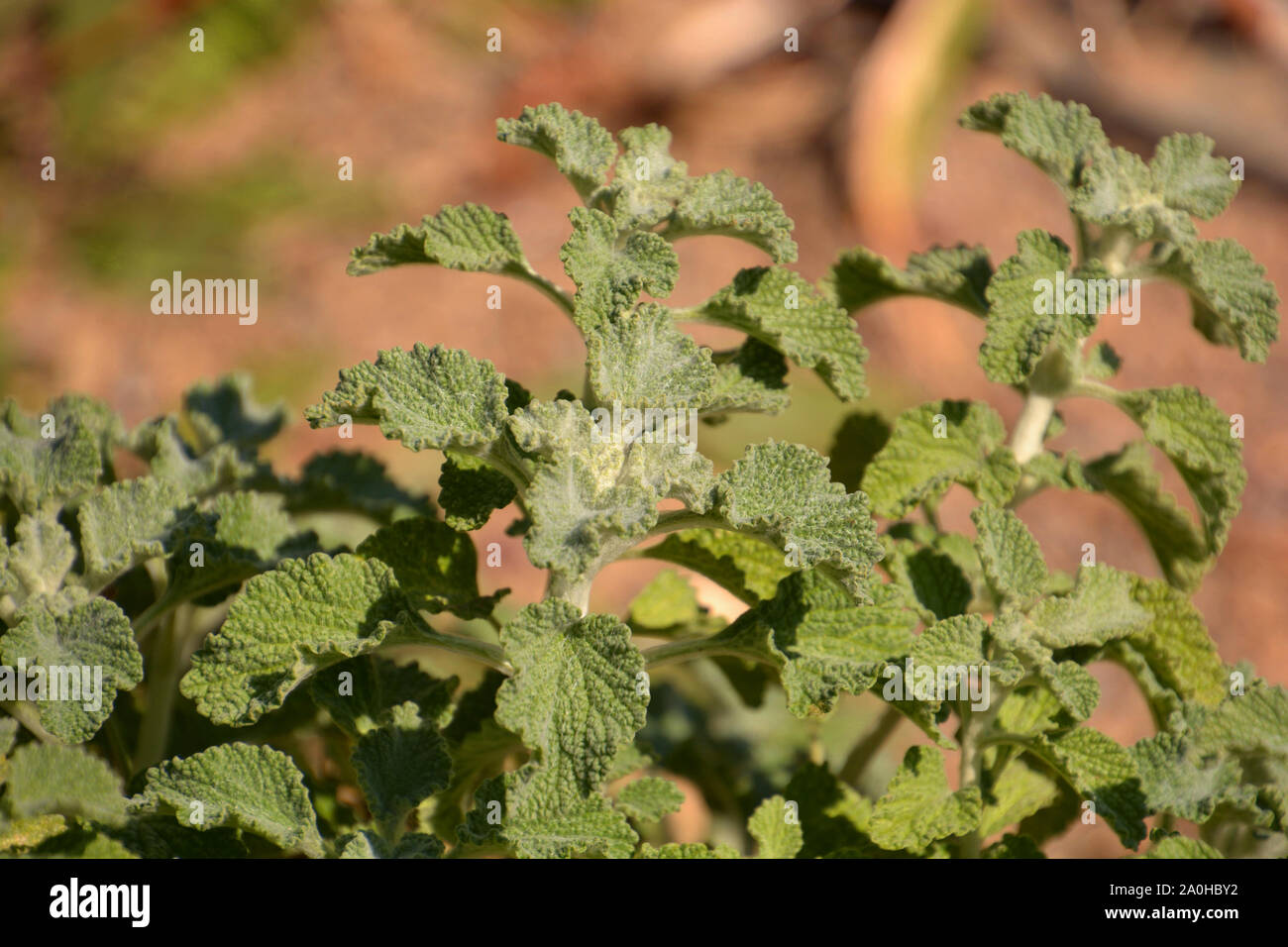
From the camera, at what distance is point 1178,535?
1.91m

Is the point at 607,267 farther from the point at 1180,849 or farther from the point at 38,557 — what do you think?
the point at 1180,849

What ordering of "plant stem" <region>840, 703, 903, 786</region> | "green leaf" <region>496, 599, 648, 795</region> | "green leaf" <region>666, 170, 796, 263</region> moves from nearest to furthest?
"green leaf" <region>496, 599, 648, 795</region>, "green leaf" <region>666, 170, 796, 263</region>, "plant stem" <region>840, 703, 903, 786</region>

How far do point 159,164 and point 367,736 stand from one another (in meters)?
4.86

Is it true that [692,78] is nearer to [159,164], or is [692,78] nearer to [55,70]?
[159,164]

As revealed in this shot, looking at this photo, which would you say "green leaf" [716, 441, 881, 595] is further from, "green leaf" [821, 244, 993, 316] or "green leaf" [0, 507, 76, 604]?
"green leaf" [0, 507, 76, 604]

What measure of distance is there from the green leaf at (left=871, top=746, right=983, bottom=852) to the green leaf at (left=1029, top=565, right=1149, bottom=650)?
0.22 metres

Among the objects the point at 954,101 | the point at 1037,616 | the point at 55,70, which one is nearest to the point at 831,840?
the point at 1037,616

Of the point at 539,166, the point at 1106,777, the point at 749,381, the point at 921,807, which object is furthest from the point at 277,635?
the point at 539,166

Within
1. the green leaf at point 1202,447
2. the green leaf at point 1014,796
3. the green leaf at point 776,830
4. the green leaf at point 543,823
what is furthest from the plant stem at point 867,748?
the green leaf at point 543,823

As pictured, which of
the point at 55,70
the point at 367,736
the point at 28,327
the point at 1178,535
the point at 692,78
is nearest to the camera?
the point at 367,736

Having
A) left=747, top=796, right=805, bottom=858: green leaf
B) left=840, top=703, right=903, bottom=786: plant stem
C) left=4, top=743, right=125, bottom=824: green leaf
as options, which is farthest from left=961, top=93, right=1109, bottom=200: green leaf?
left=4, top=743, right=125, bottom=824: green leaf

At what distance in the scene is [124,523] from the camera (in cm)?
168

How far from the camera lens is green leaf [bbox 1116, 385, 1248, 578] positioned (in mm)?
1764
